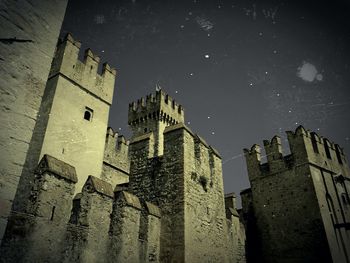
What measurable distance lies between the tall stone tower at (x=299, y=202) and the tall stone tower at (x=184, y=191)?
13.6 feet

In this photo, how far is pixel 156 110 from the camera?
3005cm

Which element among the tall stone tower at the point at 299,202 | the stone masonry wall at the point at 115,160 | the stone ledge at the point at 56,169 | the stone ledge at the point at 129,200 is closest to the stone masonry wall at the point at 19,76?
the stone ledge at the point at 56,169

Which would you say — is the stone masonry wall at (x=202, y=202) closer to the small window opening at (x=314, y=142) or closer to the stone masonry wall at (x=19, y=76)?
the stone masonry wall at (x=19, y=76)

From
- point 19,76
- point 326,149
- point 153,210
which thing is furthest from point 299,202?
point 19,76

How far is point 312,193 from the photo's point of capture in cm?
1247

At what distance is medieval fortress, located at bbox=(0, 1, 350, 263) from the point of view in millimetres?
2527

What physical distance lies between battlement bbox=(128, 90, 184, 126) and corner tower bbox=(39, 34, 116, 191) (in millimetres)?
16111

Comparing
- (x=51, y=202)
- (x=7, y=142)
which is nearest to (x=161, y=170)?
(x=51, y=202)

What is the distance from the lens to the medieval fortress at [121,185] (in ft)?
8.29

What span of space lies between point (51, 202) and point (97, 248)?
1386mm

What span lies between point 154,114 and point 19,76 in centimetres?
2780

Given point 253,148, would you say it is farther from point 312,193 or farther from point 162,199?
point 162,199

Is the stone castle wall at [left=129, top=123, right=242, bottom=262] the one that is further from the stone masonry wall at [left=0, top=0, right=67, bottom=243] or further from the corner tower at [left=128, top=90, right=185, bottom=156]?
the corner tower at [left=128, top=90, right=185, bottom=156]

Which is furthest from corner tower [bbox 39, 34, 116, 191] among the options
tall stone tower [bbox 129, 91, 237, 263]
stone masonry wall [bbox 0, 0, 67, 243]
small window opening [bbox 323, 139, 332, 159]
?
small window opening [bbox 323, 139, 332, 159]
